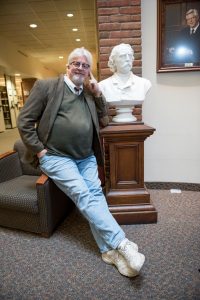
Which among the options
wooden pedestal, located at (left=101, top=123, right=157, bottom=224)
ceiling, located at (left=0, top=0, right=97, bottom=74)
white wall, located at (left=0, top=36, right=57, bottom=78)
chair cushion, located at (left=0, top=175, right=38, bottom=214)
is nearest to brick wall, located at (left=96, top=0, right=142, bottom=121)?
wooden pedestal, located at (left=101, top=123, right=157, bottom=224)

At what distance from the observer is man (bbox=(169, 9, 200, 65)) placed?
92.8 inches

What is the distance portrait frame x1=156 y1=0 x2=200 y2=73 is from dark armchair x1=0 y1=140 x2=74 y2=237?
1.69 metres

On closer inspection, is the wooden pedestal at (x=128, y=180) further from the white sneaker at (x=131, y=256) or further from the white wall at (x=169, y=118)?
the white wall at (x=169, y=118)

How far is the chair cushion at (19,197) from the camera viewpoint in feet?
5.89

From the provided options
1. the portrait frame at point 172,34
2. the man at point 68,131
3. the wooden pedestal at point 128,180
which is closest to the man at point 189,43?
the portrait frame at point 172,34

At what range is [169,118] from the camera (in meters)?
2.63

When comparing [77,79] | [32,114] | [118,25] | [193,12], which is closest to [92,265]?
[32,114]

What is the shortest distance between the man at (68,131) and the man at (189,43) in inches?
45.0

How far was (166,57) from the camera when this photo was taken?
2.46 metres

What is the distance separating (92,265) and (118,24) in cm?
218

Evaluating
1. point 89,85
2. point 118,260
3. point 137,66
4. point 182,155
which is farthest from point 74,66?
point 182,155

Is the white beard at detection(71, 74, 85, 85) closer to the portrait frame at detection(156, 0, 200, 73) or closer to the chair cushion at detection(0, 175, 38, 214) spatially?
the chair cushion at detection(0, 175, 38, 214)

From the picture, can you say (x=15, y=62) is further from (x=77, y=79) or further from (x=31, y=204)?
(x=31, y=204)

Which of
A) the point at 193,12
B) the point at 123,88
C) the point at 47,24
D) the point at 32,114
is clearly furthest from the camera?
the point at 47,24
